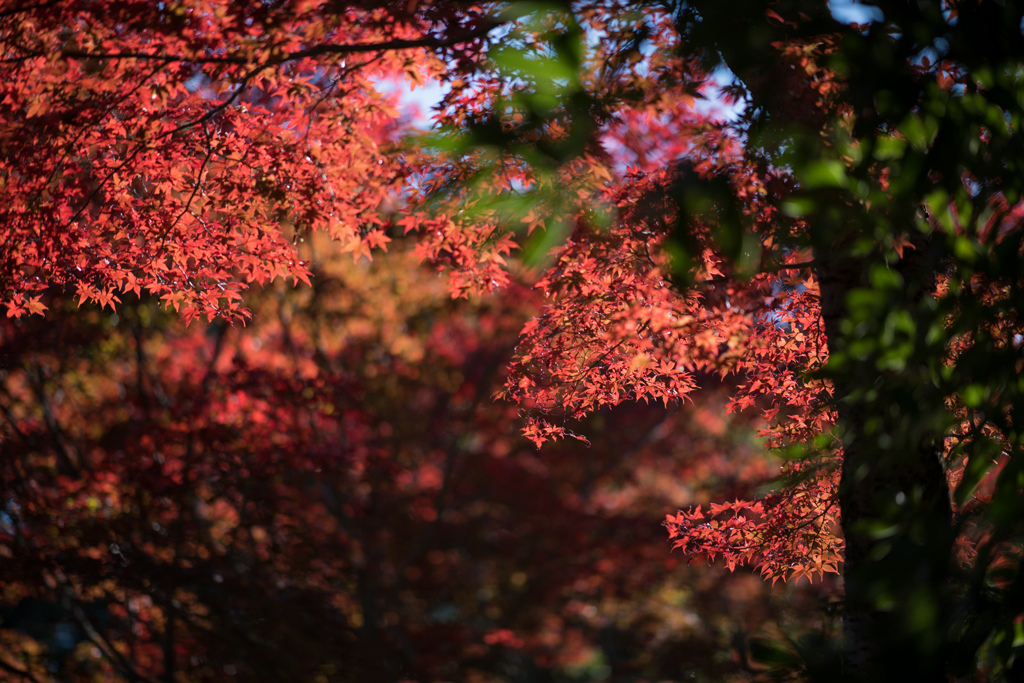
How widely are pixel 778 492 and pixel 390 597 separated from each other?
19.5ft

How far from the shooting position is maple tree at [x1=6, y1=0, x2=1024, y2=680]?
204cm

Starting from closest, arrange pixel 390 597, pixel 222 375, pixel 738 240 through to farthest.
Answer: pixel 738 240, pixel 222 375, pixel 390 597

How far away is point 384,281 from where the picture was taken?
909cm

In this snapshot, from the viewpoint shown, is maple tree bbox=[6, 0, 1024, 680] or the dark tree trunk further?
maple tree bbox=[6, 0, 1024, 680]

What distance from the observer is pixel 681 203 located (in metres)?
2.26

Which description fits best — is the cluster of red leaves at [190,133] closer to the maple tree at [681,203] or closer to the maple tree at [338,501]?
the maple tree at [681,203]

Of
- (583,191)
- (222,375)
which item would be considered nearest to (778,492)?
(583,191)

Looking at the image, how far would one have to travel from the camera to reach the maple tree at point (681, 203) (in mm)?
2043

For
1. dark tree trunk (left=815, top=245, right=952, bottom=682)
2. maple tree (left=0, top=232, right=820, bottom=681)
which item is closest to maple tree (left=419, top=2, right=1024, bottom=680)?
dark tree trunk (left=815, top=245, right=952, bottom=682)

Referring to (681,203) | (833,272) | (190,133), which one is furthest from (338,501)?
(681,203)

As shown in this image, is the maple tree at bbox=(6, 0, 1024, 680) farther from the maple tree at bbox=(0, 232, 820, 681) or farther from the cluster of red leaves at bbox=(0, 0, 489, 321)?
the maple tree at bbox=(0, 232, 820, 681)

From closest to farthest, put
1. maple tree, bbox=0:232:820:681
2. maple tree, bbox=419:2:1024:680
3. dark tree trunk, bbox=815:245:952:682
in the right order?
dark tree trunk, bbox=815:245:952:682, maple tree, bbox=419:2:1024:680, maple tree, bbox=0:232:820:681

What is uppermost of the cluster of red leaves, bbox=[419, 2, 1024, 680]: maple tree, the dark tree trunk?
the cluster of red leaves

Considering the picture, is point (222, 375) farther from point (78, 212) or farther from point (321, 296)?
point (78, 212)
